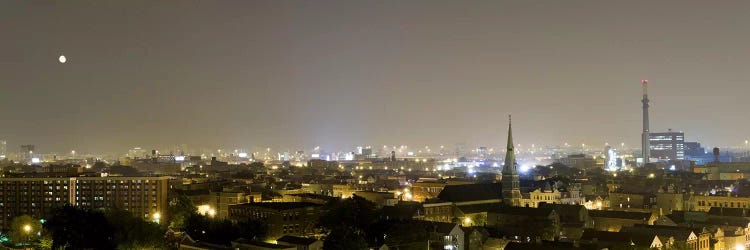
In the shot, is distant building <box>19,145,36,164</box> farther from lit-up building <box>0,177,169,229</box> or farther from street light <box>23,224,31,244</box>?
street light <box>23,224,31,244</box>

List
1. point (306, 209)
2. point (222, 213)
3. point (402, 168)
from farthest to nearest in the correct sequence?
point (402, 168) → point (222, 213) → point (306, 209)

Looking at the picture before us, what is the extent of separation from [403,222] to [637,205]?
26936mm

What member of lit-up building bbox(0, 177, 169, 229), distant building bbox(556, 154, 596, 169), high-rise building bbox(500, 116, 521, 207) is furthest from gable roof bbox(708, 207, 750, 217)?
distant building bbox(556, 154, 596, 169)

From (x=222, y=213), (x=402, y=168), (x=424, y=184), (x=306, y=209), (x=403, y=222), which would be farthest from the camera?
(x=402, y=168)

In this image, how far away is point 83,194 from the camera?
56.6 metres

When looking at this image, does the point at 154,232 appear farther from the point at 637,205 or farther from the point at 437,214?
the point at 637,205

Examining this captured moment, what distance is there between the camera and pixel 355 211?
1454 inches

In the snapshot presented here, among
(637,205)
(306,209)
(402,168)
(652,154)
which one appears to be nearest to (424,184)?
(637,205)

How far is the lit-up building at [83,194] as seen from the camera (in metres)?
55.1

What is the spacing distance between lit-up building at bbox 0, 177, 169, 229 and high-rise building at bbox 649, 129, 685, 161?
129 m

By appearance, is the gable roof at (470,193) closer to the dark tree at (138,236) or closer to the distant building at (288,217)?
the distant building at (288,217)

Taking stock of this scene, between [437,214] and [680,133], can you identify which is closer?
[437,214]

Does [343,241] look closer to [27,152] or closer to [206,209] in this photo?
[206,209]

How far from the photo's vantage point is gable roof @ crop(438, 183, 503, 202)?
169ft
